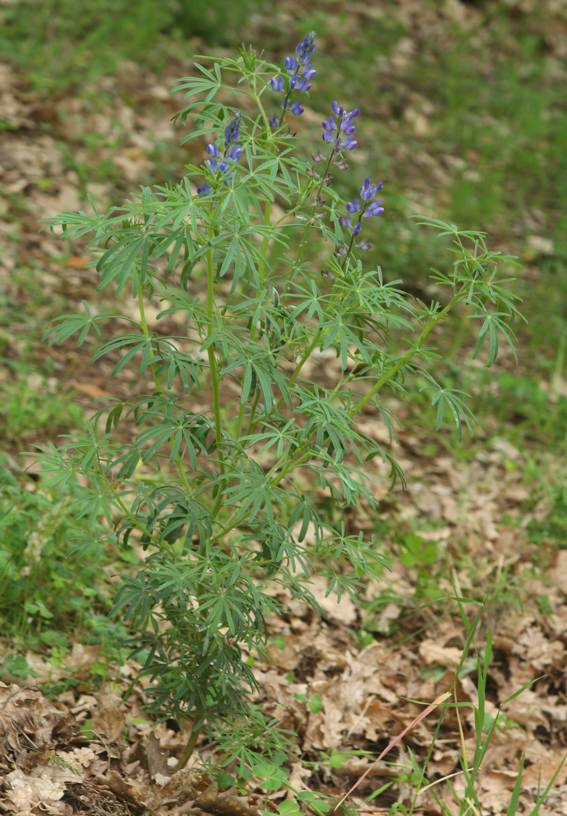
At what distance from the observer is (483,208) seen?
6426 mm

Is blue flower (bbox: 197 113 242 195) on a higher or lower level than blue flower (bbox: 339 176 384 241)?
higher

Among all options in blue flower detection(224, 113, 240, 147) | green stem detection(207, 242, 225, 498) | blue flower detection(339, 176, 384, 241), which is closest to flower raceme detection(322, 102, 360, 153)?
blue flower detection(339, 176, 384, 241)

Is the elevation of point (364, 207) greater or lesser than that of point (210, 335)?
greater

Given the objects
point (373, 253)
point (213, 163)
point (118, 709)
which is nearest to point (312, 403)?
point (213, 163)

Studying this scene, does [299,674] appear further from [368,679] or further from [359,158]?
[359,158]

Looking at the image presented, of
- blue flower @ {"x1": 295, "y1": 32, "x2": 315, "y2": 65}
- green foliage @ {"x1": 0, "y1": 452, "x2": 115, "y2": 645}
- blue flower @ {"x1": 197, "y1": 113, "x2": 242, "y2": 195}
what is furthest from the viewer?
green foliage @ {"x1": 0, "y1": 452, "x2": 115, "y2": 645}

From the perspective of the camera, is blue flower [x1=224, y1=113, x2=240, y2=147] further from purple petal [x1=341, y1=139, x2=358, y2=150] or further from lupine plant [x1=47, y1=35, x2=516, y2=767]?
purple petal [x1=341, y1=139, x2=358, y2=150]

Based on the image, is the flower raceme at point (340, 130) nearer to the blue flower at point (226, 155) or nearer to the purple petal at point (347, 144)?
the purple petal at point (347, 144)

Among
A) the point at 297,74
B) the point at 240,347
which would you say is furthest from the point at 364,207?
the point at 240,347

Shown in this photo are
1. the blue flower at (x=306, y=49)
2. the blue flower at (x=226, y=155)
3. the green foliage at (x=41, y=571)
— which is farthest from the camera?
the green foliage at (x=41, y=571)

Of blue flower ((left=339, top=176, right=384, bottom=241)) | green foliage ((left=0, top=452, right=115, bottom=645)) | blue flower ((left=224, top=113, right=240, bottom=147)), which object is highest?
Result: blue flower ((left=224, top=113, right=240, bottom=147))

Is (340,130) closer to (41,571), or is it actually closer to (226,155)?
(226,155)

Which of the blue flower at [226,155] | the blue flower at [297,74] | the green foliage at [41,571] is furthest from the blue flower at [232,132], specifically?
the green foliage at [41,571]

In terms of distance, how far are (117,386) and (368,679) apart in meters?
1.86
